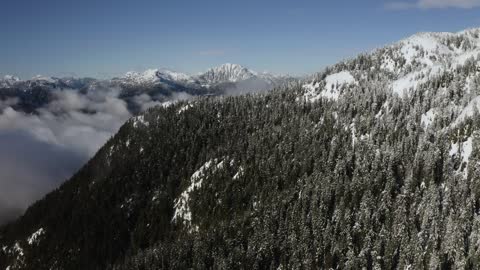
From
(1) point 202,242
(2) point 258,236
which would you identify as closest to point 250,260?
(2) point 258,236

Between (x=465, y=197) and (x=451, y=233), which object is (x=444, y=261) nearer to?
(x=451, y=233)

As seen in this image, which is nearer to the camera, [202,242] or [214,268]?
[214,268]

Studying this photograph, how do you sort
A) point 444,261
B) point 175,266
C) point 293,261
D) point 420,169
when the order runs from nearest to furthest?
point 444,261 → point 293,261 → point 175,266 → point 420,169

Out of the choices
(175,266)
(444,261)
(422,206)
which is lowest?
(175,266)

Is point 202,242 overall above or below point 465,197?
below

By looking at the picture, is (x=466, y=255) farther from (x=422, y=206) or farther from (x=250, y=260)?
(x=250, y=260)

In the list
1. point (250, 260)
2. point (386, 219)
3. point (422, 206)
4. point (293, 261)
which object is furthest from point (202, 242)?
point (422, 206)

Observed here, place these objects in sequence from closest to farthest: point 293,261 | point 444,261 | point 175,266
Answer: point 444,261 → point 293,261 → point 175,266

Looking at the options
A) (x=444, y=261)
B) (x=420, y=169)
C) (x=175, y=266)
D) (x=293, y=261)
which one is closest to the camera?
(x=444, y=261)

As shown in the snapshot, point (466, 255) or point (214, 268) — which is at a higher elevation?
point (466, 255)
